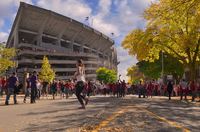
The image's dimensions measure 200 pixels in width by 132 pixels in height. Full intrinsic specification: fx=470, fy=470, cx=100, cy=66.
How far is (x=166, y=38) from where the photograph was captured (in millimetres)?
48062

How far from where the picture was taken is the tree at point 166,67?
82688mm

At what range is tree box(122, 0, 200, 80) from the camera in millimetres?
43750

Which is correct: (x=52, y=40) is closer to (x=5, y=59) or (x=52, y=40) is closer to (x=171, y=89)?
(x=5, y=59)

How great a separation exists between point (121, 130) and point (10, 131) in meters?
2.65

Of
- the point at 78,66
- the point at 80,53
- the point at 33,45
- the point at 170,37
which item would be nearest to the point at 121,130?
the point at 78,66

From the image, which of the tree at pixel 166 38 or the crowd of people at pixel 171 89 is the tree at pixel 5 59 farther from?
the crowd of people at pixel 171 89

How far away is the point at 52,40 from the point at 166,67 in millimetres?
66171

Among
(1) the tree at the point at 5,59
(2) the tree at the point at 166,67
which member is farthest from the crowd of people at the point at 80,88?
(2) the tree at the point at 166,67

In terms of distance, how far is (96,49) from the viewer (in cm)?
16800

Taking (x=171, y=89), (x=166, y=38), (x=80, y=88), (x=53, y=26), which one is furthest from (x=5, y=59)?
(x=53, y=26)

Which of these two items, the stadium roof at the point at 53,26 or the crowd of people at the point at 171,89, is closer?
the crowd of people at the point at 171,89

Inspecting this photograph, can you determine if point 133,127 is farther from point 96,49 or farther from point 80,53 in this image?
point 96,49

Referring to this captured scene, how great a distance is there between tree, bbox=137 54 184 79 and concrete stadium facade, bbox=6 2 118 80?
139 ft

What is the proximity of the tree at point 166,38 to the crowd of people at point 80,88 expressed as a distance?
10.4 ft
